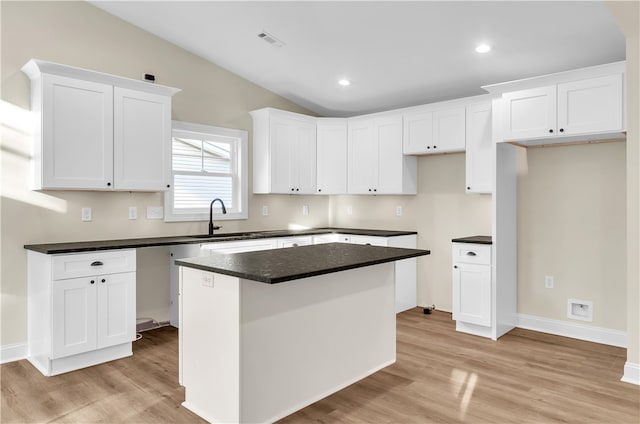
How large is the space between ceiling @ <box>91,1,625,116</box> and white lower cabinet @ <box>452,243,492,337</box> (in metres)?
1.74

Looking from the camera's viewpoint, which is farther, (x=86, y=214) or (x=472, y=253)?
(x=472, y=253)

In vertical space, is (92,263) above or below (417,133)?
below

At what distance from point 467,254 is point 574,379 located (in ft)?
4.66

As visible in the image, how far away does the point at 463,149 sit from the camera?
454 centimetres

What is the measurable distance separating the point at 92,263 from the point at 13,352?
40.0 inches

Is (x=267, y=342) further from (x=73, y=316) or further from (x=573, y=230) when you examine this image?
(x=573, y=230)

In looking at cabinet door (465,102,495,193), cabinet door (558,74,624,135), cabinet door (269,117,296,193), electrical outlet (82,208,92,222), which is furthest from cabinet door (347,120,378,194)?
electrical outlet (82,208,92,222)

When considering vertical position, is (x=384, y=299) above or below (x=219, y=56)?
below

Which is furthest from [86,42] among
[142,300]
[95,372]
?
[95,372]

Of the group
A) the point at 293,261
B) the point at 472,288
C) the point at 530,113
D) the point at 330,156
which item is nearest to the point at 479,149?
the point at 530,113

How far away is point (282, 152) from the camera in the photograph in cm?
518

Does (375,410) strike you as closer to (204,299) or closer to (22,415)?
(204,299)

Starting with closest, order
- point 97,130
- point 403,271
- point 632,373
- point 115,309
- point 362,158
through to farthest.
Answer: point 632,373 < point 115,309 < point 97,130 < point 403,271 < point 362,158

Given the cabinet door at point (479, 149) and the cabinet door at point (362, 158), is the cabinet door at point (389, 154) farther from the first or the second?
the cabinet door at point (479, 149)
